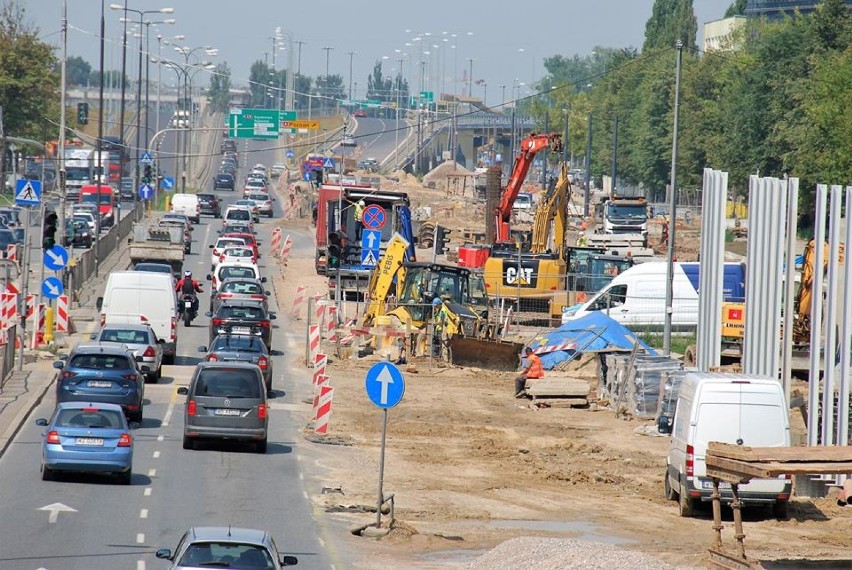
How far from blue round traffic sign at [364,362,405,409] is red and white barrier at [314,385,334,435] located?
25.9 ft

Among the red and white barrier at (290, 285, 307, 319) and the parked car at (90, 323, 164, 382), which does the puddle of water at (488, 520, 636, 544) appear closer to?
the parked car at (90, 323, 164, 382)

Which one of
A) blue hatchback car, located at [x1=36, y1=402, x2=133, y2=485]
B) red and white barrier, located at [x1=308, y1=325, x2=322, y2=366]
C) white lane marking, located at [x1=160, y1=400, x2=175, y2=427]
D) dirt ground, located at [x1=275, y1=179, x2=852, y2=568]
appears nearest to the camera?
dirt ground, located at [x1=275, y1=179, x2=852, y2=568]

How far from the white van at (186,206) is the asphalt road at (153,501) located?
55.2 metres

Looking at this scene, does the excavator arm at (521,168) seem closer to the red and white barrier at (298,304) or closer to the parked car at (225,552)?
the red and white barrier at (298,304)

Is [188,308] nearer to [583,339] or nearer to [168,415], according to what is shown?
[583,339]

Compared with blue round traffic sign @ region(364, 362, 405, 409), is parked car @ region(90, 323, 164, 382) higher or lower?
lower

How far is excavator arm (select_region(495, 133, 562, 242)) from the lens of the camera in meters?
60.3

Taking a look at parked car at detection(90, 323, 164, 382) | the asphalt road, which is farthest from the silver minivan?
parked car at detection(90, 323, 164, 382)

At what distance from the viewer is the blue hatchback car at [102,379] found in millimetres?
29969

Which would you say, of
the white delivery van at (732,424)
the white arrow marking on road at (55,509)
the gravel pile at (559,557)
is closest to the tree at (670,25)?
the white delivery van at (732,424)

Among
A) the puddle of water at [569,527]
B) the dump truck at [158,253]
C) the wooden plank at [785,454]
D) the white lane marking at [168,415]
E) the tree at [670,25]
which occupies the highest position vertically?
the tree at [670,25]

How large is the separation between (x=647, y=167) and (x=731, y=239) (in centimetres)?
3317

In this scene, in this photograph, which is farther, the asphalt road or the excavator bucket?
the excavator bucket

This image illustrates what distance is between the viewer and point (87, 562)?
1869cm
